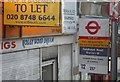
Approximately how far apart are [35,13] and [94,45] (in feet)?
4.89

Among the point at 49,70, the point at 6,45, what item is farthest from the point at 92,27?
the point at 49,70

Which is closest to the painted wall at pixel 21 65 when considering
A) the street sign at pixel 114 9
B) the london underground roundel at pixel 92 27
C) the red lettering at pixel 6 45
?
the red lettering at pixel 6 45

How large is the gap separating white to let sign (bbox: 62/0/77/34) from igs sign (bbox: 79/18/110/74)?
10.2ft

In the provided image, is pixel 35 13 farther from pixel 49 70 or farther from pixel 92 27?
pixel 49 70

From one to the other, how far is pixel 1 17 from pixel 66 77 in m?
4.57

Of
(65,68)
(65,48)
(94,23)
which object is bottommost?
(65,68)

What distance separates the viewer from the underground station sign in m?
6.45

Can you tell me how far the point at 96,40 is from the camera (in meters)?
6.20

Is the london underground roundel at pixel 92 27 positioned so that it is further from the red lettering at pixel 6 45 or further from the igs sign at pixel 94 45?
the red lettering at pixel 6 45

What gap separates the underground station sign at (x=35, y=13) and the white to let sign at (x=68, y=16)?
2842 millimetres

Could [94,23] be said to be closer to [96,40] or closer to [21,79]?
[96,40]

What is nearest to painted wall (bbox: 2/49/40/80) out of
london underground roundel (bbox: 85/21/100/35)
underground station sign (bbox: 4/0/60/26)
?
underground station sign (bbox: 4/0/60/26)

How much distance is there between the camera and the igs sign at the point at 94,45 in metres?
5.92

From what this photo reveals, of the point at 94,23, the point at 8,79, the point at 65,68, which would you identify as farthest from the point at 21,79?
the point at 94,23
